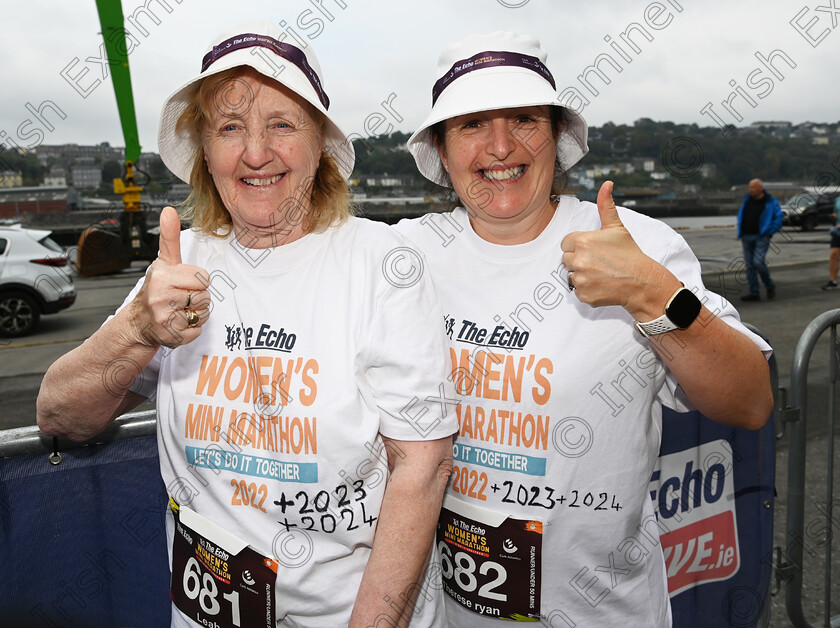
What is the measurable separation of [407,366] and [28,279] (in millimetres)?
10437

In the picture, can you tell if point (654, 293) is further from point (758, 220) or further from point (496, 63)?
point (758, 220)

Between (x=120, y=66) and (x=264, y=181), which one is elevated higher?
(x=120, y=66)

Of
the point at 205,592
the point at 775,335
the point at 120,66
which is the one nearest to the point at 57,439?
the point at 205,592

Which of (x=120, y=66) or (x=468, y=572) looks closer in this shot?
(x=468, y=572)

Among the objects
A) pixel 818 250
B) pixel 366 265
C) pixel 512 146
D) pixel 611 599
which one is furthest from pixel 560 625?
pixel 818 250

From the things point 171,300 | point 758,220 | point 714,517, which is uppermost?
point 758,220

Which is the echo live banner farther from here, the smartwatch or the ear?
the ear

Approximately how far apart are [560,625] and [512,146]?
1253mm

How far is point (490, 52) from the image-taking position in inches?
70.3

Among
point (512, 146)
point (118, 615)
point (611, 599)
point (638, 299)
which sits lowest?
point (118, 615)

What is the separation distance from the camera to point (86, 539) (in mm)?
1912

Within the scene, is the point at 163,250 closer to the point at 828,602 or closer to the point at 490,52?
the point at 490,52

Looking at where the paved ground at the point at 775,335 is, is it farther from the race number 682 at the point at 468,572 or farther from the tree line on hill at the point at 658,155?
the race number 682 at the point at 468,572
